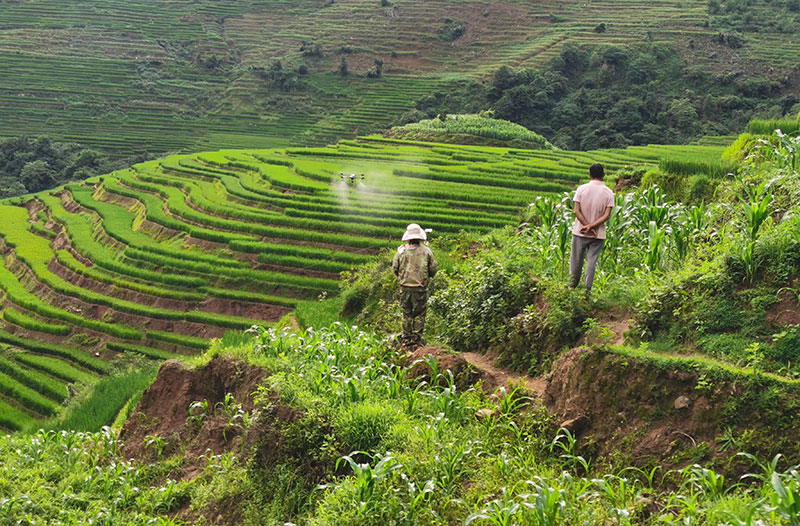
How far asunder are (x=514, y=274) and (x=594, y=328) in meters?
1.79

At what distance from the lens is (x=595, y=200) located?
7070mm

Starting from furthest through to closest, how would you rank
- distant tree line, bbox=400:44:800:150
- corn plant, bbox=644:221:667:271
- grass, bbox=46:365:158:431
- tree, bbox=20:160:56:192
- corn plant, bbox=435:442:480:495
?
tree, bbox=20:160:56:192
distant tree line, bbox=400:44:800:150
grass, bbox=46:365:158:431
corn plant, bbox=644:221:667:271
corn plant, bbox=435:442:480:495

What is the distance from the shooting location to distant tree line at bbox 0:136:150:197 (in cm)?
4350

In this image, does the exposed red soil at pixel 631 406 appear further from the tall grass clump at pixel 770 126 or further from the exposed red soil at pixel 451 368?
the tall grass clump at pixel 770 126

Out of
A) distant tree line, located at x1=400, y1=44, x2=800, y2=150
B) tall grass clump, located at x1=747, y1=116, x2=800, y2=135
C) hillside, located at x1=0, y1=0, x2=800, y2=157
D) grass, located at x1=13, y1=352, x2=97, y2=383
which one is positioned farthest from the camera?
hillside, located at x1=0, y1=0, x2=800, y2=157

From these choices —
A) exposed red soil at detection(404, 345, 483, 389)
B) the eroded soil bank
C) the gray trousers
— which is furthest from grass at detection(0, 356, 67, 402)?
the eroded soil bank

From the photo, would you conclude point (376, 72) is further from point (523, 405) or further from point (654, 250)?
point (523, 405)

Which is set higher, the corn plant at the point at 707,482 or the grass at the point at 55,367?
the corn plant at the point at 707,482

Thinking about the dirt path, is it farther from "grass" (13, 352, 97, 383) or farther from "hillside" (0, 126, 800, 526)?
"grass" (13, 352, 97, 383)

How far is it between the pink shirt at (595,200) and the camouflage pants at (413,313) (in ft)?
6.78

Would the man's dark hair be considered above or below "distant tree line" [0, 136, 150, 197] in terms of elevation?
above

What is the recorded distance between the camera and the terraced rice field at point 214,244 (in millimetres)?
20328

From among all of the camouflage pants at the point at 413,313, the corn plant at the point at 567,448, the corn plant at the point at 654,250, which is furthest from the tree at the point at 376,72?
the corn plant at the point at 567,448

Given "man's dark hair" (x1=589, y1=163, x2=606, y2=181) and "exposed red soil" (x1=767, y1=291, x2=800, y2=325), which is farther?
"man's dark hair" (x1=589, y1=163, x2=606, y2=181)
